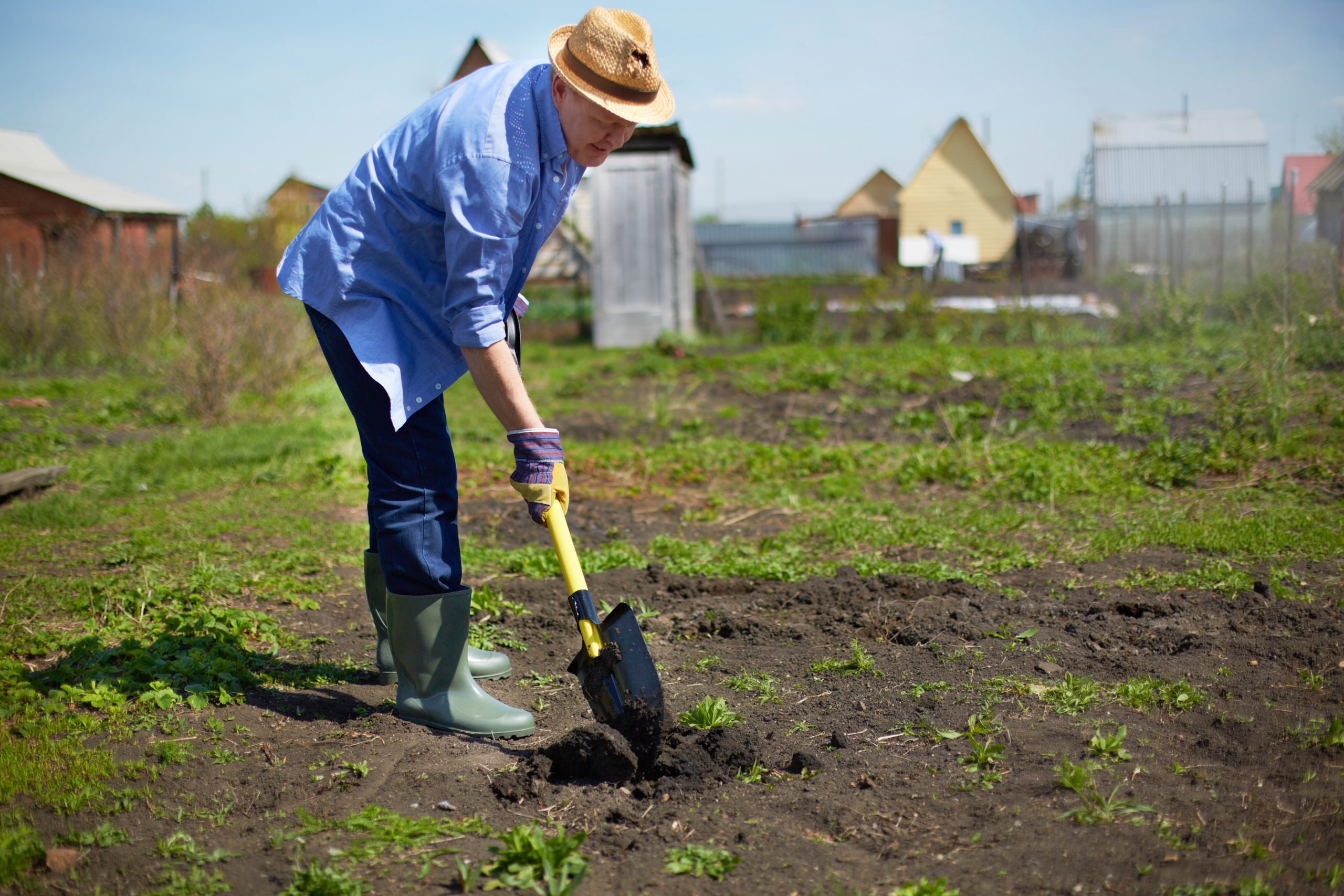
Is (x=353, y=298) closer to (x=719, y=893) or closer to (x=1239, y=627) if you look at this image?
(x=719, y=893)

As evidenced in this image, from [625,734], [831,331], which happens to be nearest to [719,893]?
[625,734]

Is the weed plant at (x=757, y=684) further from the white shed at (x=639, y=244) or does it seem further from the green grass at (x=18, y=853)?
the white shed at (x=639, y=244)

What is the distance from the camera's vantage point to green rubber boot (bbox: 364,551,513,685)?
308cm

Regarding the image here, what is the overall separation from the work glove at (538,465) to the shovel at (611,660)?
59mm

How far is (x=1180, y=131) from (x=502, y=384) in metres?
26.4

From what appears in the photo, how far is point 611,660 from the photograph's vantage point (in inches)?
101

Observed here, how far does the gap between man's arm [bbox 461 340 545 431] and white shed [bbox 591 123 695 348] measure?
1141 cm

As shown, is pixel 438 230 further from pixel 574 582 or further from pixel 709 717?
pixel 709 717

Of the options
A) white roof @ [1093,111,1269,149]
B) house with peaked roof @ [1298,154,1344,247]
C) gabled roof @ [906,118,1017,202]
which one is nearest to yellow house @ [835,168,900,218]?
gabled roof @ [906,118,1017,202]

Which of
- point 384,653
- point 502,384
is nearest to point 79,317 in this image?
point 384,653

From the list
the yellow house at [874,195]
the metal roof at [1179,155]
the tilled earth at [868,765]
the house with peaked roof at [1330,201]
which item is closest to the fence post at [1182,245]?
the house with peaked roof at [1330,201]

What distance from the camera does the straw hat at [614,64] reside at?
2.32 meters

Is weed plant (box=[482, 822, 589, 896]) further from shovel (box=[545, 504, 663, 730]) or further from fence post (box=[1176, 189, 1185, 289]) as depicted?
fence post (box=[1176, 189, 1185, 289])

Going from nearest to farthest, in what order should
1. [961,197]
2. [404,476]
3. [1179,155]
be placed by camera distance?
[404,476] < [1179,155] < [961,197]
